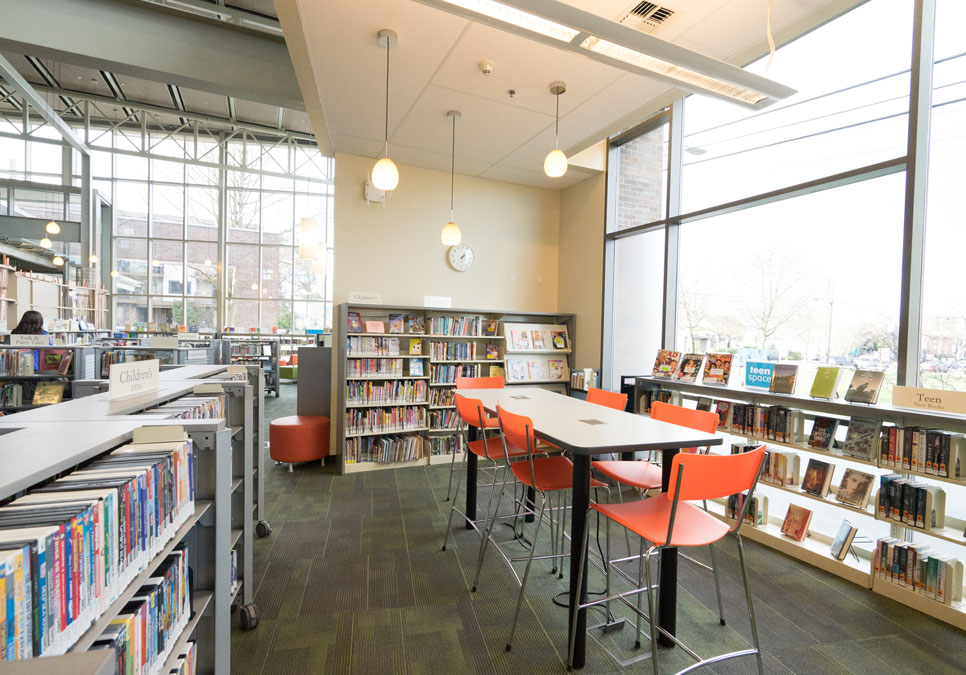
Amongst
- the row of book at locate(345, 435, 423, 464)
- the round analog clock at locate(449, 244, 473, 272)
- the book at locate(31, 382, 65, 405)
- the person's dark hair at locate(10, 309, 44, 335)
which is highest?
the round analog clock at locate(449, 244, 473, 272)

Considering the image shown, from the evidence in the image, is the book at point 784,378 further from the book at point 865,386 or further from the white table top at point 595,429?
the white table top at point 595,429

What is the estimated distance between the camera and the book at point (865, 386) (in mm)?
2812

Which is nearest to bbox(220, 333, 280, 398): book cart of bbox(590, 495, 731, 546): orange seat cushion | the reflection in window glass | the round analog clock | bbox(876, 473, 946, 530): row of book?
the round analog clock

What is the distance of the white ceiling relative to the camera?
2.83 metres

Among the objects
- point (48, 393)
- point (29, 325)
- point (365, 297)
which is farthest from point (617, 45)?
point (29, 325)

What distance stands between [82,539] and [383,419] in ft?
13.6

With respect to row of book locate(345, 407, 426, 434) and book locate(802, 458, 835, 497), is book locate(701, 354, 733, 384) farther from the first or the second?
row of book locate(345, 407, 426, 434)

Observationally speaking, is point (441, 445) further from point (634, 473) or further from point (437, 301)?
point (634, 473)

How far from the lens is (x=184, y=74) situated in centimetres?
412

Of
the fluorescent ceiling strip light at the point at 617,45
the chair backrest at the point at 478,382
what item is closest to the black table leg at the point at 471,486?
the chair backrest at the point at 478,382

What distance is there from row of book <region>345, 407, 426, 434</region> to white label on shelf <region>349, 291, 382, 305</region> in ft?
4.02

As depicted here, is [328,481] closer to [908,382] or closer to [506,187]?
[506,187]

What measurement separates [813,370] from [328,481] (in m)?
4.45

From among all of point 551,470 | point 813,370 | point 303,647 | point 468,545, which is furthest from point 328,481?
point 813,370
